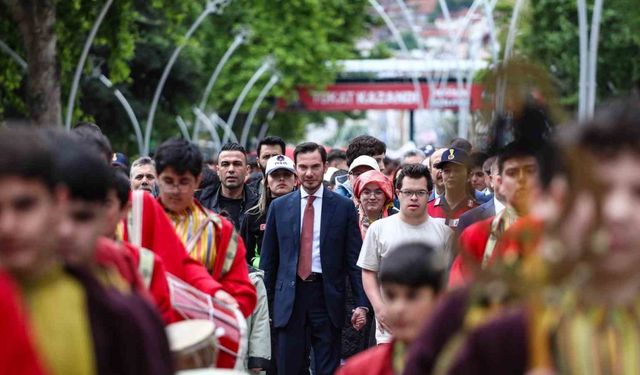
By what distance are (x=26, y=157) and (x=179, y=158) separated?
403cm

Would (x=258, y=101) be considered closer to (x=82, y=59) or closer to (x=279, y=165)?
(x=82, y=59)

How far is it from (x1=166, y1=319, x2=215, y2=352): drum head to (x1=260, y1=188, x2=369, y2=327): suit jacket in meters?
5.14

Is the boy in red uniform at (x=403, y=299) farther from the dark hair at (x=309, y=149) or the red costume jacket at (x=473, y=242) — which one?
the dark hair at (x=309, y=149)

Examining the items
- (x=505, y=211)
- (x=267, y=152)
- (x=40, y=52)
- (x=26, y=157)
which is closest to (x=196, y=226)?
(x=505, y=211)

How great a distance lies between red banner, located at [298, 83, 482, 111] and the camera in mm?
65938

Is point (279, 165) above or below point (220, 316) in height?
above

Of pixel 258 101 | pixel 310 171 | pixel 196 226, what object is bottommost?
pixel 196 226

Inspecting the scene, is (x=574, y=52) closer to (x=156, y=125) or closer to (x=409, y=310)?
(x=156, y=125)

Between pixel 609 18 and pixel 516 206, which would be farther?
pixel 609 18

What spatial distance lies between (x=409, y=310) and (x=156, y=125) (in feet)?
139

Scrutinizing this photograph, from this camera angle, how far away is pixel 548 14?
4725cm

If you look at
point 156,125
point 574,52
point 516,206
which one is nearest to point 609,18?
point 574,52

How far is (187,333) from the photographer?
5.81 metres

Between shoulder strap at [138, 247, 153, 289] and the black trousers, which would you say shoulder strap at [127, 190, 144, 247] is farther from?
the black trousers
